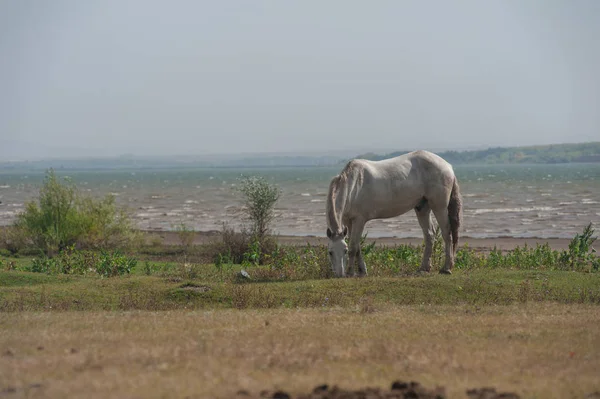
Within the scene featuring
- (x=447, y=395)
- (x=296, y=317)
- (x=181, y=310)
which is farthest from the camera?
(x=181, y=310)

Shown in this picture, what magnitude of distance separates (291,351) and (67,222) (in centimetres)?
1874

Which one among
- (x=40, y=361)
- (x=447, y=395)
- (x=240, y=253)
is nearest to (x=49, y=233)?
(x=240, y=253)

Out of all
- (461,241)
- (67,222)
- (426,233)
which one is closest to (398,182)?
(426,233)

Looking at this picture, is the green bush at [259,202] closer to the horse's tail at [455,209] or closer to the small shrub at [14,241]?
the small shrub at [14,241]

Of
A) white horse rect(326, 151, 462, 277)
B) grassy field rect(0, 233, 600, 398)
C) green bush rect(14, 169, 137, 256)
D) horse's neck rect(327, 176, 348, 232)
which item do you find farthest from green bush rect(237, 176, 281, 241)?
horse's neck rect(327, 176, 348, 232)

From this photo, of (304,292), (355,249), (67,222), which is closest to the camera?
(304,292)

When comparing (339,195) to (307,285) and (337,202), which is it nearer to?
(337,202)

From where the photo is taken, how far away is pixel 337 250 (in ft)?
53.4

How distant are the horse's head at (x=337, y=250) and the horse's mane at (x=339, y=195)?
0.35ft

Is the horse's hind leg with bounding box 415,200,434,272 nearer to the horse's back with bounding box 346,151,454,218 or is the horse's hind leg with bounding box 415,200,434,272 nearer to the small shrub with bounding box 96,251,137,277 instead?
the horse's back with bounding box 346,151,454,218

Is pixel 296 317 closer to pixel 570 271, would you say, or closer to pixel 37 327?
pixel 37 327

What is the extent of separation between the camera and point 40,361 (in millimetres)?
8289

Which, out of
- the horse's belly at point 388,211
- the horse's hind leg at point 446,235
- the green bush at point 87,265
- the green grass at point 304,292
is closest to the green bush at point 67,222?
the green bush at point 87,265

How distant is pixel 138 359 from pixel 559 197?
215 ft
